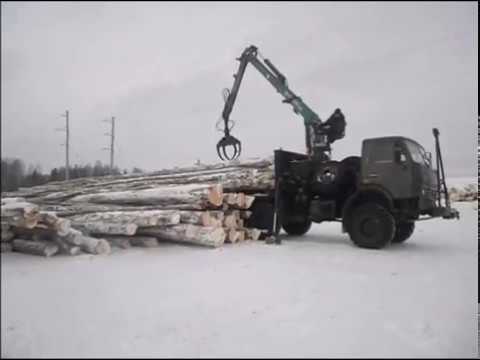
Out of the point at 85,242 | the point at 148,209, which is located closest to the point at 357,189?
the point at 148,209

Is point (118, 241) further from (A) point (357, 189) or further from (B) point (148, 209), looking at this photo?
(A) point (357, 189)

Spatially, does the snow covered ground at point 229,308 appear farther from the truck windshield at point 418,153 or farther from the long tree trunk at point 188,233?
the truck windshield at point 418,153

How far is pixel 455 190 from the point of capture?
15.7m

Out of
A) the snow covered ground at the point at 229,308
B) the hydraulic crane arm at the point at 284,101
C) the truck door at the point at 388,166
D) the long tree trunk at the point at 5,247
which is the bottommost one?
the snow covered ground at the point at 229,308

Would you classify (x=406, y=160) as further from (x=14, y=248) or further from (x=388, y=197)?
(x=14, y=248)

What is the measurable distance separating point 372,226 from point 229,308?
12.6 ft

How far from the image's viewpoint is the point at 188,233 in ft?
17.1

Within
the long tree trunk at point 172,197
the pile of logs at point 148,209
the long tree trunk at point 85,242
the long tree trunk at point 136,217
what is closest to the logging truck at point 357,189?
the pile of logs at point 148,209

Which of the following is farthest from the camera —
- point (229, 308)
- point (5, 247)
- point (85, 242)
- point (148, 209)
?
point (148, 209)

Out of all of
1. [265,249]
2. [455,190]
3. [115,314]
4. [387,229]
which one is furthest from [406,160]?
[455,190]

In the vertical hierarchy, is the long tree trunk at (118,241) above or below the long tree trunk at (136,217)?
below

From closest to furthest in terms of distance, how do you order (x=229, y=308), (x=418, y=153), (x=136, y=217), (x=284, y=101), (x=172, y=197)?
(x=229, y=308) → (x=136, y=217) → (x=172, y=197) → (x=418, y=153) → (x=284, y=101)

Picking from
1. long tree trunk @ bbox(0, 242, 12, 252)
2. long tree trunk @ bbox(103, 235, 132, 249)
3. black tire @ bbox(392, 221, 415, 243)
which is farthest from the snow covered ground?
black tire @ bbox(392, 221, 415, 243)

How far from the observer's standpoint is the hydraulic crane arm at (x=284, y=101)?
7.79 metres
